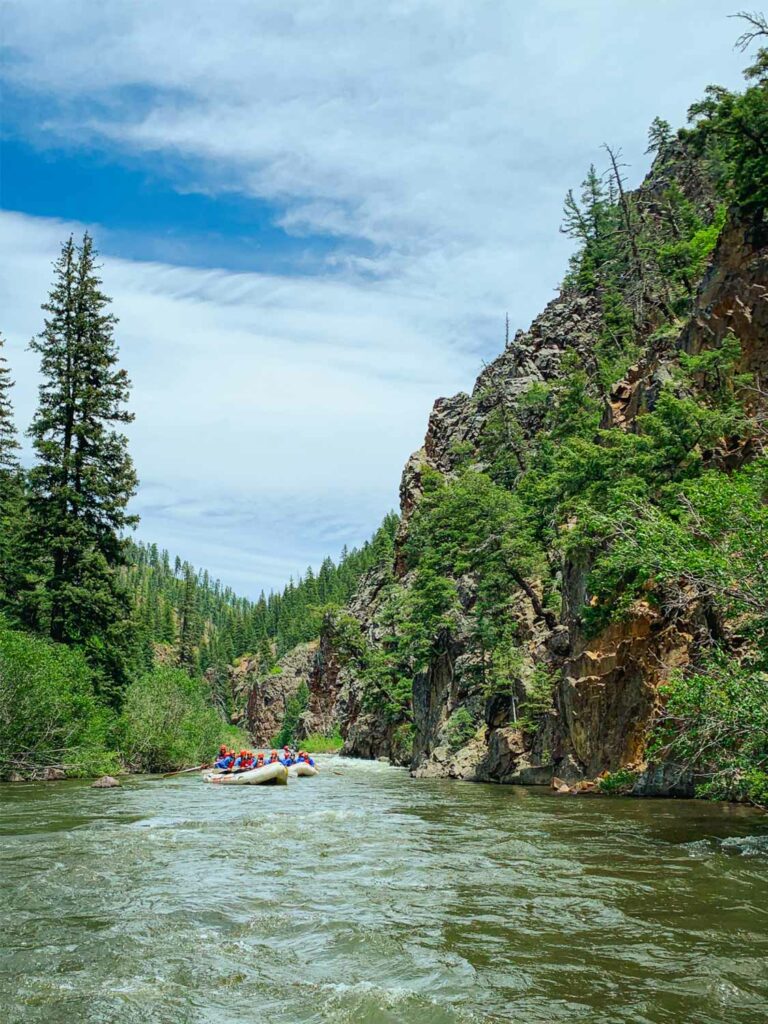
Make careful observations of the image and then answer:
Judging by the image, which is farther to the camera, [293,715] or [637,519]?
[293,715]

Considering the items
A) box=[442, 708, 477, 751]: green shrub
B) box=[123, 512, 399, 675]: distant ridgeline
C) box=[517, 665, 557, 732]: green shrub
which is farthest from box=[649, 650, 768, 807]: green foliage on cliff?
box=[123, 512, 399, 675]: distant ridgeline

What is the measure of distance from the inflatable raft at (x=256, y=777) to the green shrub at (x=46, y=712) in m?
4.23

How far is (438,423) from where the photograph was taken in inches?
3130

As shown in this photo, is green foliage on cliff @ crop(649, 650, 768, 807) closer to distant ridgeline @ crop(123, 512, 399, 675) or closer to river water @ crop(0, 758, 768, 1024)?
river water @ crop(0, 758, 768, 1024)

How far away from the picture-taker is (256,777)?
30781 millimetres

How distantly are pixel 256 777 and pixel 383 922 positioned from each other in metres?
24.1

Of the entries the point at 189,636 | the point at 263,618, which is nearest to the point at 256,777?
the point at 189,636

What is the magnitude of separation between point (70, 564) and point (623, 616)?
810 inches

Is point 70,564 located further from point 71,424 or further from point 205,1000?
point 205,1000

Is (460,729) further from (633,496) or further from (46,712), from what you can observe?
(633,496)

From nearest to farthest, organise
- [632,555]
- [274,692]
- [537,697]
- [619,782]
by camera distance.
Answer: [632,555] < [619,782] < [537,697] < [274,692]

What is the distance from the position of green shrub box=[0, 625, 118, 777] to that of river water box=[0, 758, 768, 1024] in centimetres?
849

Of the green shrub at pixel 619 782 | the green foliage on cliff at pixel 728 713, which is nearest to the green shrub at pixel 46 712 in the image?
the green shrub at pixel 619 782

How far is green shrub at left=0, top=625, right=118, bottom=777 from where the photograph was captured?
2327 centimetres
